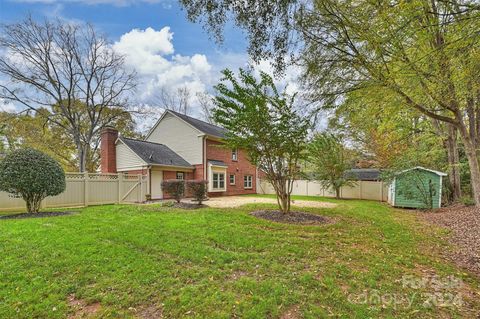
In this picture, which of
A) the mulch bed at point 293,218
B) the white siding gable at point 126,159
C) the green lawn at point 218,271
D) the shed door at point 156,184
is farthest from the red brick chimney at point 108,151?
the mulch bed at point 293,218

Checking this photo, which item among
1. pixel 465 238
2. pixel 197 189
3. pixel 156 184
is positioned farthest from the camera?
pixel 156 184

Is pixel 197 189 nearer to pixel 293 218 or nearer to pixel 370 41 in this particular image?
pixel 293 218

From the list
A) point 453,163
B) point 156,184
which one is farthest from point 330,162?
point 156,184

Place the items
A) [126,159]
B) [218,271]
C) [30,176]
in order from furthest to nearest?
1. [126,159]
2. [30,176]
3. [218,271]

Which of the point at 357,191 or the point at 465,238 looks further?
the point at 357,191

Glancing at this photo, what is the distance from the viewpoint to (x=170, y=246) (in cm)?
507

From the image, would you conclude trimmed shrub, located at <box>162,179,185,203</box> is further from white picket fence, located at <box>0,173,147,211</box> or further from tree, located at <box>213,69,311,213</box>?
tree, located at <box>213,69,311,213</box>

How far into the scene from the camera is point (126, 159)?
16672 mm

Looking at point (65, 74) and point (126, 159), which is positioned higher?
point (65, 74)

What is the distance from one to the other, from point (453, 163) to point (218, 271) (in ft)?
43.5

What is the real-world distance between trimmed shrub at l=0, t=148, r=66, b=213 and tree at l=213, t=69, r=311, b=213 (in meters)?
6.20

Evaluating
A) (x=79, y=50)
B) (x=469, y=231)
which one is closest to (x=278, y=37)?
(x=469, y=231)

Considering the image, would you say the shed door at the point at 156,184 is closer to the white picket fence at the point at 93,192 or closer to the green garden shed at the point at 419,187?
the white picket fence at the point at 93,192

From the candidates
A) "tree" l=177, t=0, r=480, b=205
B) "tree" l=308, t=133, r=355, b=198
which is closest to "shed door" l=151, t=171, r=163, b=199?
"tree" l=308, t=133, r=355, b=198
